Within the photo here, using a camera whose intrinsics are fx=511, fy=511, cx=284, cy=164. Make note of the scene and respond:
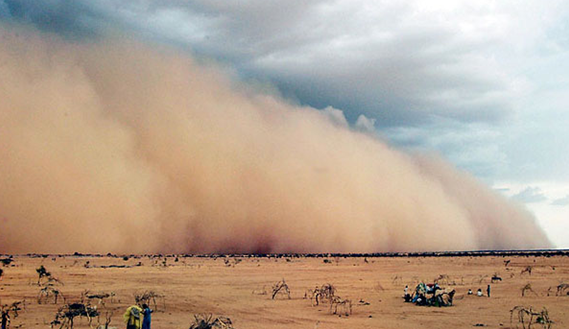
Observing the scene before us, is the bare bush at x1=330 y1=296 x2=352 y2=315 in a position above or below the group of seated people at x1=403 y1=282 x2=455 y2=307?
below

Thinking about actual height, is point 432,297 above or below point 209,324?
above

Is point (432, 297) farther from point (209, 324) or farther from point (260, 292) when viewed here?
point (209, 324)

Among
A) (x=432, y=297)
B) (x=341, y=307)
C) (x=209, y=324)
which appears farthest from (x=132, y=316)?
(x=432, y=297)

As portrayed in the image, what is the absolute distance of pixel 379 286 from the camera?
20.5 metres

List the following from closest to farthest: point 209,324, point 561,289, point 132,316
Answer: point 132,316
point 209,324
point 561,289

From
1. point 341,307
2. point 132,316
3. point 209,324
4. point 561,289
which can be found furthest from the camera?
point 561,289

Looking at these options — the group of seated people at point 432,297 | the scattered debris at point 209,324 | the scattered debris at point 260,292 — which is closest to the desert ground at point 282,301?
the scattered debris at point 260,292

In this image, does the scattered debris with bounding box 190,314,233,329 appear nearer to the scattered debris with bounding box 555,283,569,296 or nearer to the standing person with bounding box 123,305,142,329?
the standing person with bounding box 123,305,142,329

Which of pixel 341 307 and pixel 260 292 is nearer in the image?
pixel 341 307

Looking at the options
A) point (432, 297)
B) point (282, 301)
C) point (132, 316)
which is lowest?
point (282, 301)

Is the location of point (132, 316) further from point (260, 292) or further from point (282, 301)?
point (260, 292)

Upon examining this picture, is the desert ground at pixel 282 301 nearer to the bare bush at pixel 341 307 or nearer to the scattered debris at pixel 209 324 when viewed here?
the bare bush at pixel 341 307

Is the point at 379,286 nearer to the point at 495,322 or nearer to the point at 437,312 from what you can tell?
the point at 437,312

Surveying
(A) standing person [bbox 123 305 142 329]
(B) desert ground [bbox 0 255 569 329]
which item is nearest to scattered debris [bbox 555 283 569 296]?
(B) desert ground [bbox 0 255 569 329]
